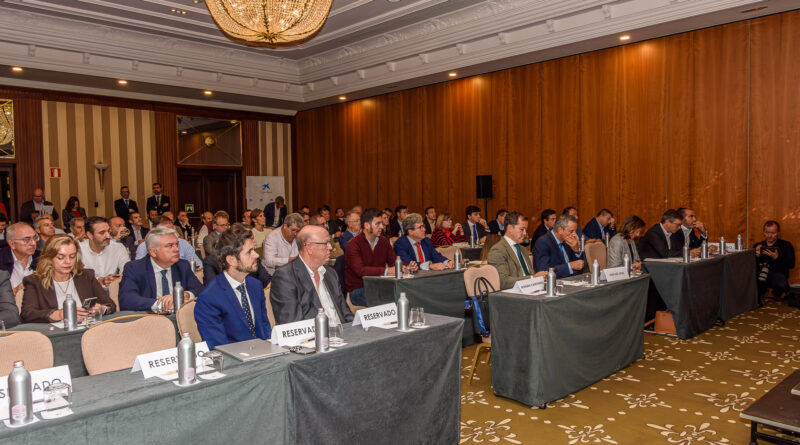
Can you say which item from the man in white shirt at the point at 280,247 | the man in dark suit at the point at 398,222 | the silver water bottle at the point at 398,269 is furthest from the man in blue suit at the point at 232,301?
the man in dark suit at the point at 398,222

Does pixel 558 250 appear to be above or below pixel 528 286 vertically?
above

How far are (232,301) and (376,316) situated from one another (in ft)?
2.76

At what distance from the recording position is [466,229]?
10664 millimetres

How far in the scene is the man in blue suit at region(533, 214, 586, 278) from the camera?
561 centimetres

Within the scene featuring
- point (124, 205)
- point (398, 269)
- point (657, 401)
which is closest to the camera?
point (657, 401)

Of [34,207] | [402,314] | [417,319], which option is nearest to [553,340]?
[417,319]

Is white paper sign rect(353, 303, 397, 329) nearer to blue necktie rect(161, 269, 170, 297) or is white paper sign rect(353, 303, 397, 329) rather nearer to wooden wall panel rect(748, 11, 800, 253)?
blue necktie rect(161, 269, 170, 297)

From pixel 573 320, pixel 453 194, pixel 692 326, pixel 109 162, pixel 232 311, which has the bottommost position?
pixel 692 326

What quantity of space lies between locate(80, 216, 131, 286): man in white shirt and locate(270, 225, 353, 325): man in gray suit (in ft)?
10.8

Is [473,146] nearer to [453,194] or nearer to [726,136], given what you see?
[453,194]

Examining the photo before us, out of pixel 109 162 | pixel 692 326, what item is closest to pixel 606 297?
pixel 692 326

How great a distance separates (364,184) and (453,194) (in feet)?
9.62

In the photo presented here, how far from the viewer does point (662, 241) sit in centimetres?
698

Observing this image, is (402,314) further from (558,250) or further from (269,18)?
(269,18)
